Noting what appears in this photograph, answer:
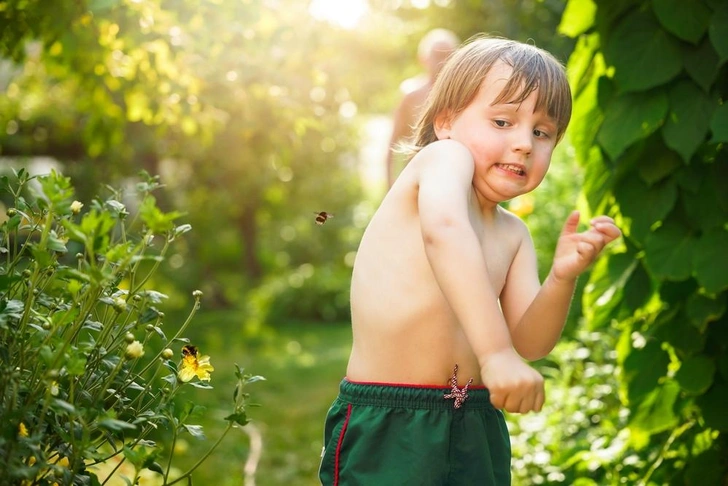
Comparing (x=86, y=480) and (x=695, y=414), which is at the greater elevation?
(x=86, y=480)

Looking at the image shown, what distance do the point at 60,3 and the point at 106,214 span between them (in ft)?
6.31

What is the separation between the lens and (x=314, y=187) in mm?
13062

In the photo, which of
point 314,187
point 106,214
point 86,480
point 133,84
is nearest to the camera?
point 106,214

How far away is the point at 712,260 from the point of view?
2125 millimetres

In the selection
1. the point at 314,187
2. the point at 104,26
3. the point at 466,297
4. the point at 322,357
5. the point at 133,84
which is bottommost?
the point at 314,187

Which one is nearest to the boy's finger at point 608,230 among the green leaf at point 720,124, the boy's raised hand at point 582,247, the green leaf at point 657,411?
the boy's raised hand at point 582,247

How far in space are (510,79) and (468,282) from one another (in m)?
0.50

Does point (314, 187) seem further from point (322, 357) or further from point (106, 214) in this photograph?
point (106, 214)

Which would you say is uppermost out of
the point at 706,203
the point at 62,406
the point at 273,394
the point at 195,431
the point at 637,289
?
the point at 62,406

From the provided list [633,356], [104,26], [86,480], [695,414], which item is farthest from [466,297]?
[104,26]

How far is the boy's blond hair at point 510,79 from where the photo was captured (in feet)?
5.57

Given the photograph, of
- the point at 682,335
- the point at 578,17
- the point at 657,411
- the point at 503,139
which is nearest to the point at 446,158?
the point at 503,139

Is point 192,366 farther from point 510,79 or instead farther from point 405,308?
point 510,79

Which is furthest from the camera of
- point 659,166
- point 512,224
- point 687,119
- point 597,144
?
point 597,144
